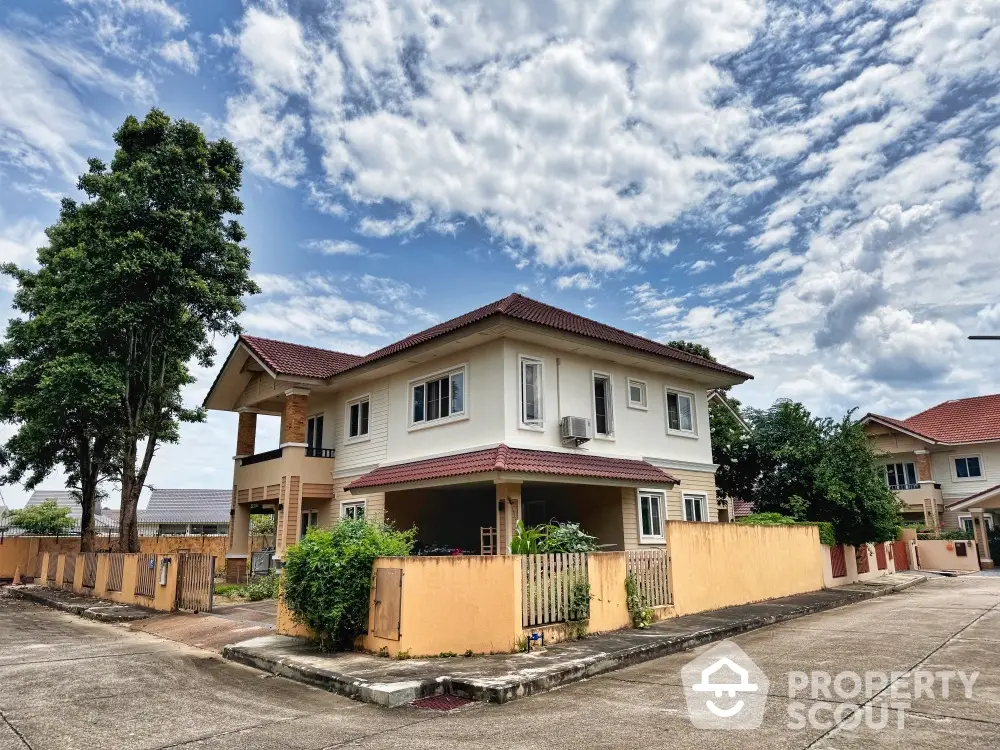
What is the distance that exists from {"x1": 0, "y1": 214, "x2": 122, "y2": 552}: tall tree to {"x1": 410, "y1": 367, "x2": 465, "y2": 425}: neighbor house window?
10.6m

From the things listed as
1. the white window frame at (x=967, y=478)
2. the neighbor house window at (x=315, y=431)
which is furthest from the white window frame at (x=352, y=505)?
the white window frame at (x=967, y=478)

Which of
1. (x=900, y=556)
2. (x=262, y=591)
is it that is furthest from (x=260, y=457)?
(x=900, y=556)

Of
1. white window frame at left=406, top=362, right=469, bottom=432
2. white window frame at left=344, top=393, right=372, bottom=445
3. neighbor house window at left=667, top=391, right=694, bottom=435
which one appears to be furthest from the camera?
white window frame at left=344, top=393, right=372, bottom=445

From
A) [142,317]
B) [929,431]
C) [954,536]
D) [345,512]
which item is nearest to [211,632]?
[345,512]

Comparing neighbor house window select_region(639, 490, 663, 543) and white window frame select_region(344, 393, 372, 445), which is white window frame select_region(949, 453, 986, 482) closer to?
neighbor house window select_region(639, 490, 663, 543)

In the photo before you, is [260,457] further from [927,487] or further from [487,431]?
[927,487]

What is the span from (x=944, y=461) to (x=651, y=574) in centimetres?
3129

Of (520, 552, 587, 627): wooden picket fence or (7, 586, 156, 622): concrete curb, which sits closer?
(520, 552, 587, 627): wooden picket fence

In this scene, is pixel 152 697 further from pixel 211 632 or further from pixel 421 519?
pixel 421 519

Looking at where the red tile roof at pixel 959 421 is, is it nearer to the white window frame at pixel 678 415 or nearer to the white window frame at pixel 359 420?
the white window frame at pixel 678 415

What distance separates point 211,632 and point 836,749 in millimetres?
11022

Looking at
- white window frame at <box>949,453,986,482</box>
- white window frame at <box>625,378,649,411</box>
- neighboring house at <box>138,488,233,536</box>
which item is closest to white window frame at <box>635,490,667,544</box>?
white window frame at <box>625,378,649,411</box>

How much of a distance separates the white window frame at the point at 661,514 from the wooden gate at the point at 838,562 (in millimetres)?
5646

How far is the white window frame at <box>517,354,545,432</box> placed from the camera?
50.5ft
